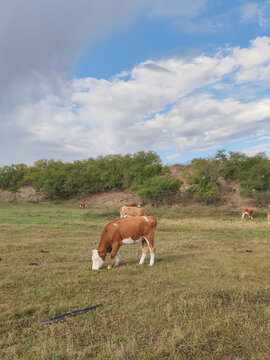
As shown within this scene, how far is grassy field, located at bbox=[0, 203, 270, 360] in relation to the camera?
4.45m

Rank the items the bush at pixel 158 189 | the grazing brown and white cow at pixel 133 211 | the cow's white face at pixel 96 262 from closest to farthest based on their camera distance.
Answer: the cow's white face at pixel 96 262, the grazing brown and white cow at pixel 133 211, the bush at pixel 158 189

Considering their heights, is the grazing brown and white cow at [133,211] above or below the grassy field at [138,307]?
above

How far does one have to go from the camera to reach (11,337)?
479 cm

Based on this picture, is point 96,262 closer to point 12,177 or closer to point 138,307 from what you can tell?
point 138,307

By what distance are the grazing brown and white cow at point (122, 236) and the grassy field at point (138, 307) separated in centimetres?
61

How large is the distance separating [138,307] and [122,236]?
388 cm

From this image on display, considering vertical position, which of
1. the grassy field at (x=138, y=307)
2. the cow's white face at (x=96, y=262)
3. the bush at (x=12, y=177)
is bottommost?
the grassy field at (x=138, y=307)

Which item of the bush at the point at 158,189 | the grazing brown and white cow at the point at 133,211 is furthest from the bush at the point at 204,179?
the grazing brown and white cow at the point at 133,211

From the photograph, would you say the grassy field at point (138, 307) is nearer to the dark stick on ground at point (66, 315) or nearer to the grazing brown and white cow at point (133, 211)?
the dark stick on ground at point (66, 315)

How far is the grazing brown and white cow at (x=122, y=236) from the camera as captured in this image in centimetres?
955

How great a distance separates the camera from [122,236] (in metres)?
9.77

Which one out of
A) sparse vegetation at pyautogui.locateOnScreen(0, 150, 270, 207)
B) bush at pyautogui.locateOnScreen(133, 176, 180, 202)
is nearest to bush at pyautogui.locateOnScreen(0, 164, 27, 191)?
sparse vegetation at pyautogui.locateOnScreen(0, 150, 270, 207)

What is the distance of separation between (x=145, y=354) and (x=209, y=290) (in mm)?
3456

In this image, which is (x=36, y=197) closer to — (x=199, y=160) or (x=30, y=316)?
(x=199, y=160)
